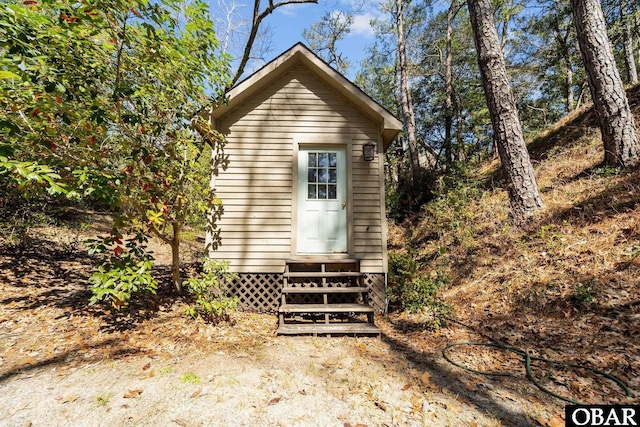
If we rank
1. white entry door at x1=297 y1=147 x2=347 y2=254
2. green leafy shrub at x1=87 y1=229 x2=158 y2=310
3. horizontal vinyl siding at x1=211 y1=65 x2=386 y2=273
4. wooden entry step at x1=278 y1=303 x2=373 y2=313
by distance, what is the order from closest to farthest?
green leafy shrub at x1=87 y1=229 x2=158 y2=310 → wooden entry step at x1=278 y1=303 x2=373 y2=313 → horizontal vinyl siding at x1=211 y1=65 x2=386 y2=273 → white entry door at x1=297 y1=147 x2=347 y2=254

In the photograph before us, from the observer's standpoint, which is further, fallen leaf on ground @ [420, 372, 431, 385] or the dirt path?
fallen leaf on ground @ [420, 372, 431, 385]

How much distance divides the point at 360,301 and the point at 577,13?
7.38 metres

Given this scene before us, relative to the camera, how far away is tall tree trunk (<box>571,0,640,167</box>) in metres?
5.32

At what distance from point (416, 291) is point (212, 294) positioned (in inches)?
139

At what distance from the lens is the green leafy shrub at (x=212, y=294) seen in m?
4.18

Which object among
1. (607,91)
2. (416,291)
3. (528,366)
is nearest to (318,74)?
(416,291)

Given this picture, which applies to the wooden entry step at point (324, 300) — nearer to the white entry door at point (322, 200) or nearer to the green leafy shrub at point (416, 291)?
the white entry door at point (322, 200)

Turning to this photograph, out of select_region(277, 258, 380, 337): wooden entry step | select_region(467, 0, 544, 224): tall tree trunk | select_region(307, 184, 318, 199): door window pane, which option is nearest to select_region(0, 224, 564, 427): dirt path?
select_region(277, 258, 380, 337): wooden entry step

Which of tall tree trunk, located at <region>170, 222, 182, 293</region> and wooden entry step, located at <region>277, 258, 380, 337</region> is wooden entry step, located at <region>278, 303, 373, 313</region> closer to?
wooden entry step, located at <region>277, 258, 380, 337</region>

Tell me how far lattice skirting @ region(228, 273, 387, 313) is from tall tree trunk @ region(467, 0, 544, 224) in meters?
3.18

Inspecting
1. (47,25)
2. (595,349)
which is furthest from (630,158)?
(47,25)

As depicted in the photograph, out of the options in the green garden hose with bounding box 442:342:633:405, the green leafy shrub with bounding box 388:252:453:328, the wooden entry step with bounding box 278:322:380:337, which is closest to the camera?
the green garden hose with bounding box 442:342:633:405

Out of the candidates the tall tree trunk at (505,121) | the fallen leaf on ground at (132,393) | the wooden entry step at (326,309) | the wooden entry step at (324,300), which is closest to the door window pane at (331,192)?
the wooden entry step at (324,300)

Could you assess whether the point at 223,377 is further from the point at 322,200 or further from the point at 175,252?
the point at 322,200
